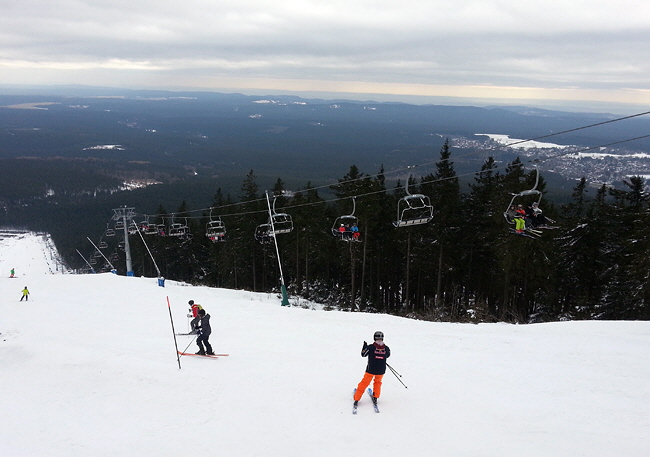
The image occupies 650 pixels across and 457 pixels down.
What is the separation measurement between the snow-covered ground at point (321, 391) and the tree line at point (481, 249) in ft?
26.4

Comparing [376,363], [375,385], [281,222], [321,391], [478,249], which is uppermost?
[281,222]

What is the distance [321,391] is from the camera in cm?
1005

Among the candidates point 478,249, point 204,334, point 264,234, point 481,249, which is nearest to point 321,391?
point 204,334

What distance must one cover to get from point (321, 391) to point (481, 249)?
2380 centimetres

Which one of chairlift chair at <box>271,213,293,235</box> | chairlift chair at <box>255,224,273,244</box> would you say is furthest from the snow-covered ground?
chairlift chair at <box>255,224,273,244</box>

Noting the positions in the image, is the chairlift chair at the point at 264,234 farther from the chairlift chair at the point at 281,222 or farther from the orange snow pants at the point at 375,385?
the orange snow pants at the point at 375,385

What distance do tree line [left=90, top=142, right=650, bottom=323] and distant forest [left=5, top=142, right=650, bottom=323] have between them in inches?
3.5

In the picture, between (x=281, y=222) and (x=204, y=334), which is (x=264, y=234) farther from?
(x=204, y=334)

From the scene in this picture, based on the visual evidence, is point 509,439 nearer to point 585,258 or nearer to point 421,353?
point 421,353

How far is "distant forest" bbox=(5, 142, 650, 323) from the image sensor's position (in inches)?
1005

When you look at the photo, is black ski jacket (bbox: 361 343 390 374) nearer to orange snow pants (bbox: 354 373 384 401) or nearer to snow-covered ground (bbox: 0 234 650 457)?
Answer: orange snow pants (bbox: 354 373 384 401)

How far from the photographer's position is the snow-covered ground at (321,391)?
7961 millimetres

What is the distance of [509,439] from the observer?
7.87 metres

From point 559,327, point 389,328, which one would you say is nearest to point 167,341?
point 389,328
